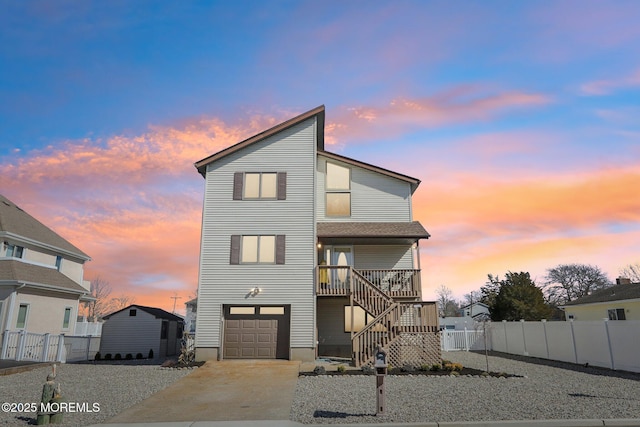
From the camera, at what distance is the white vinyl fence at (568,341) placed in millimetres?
14836

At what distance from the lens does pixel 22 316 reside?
69.4 feet

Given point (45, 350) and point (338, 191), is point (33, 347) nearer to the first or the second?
point (45, 350)

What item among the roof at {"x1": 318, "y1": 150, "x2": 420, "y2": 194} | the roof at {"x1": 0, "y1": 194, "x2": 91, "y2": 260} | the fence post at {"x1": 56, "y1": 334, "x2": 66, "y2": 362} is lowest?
the fence post at {"x1": 56, "y1": 334, "x2": 66, "y2": 362}

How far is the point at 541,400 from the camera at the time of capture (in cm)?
991

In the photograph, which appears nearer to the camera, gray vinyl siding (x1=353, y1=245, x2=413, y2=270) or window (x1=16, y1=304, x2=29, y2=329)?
gray vinyl siding (x1=353, y1=245, x2=413, y2=270)

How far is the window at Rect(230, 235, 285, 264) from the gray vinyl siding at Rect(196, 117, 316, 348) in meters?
0.22

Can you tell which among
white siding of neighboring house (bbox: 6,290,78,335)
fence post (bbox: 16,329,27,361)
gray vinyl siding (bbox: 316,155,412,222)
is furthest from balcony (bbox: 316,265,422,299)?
white siding of neighboring house (bbox: 6,290,78,335)

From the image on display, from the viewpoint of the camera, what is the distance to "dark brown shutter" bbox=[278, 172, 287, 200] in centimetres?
1961

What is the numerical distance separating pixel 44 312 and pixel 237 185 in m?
13.6

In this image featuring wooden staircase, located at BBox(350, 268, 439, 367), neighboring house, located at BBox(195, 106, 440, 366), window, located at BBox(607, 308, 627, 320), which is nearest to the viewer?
wooden staircase, located at BBox(350, 268, 439, 367)

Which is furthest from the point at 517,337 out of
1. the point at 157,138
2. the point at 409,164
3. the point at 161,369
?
the point at 157,138

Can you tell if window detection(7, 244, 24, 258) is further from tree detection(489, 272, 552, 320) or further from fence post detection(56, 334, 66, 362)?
tree detection(489, 272, 552, 320)

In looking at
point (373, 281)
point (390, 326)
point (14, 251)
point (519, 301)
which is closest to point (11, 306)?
point (14, 251)

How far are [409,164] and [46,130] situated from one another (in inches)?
735
